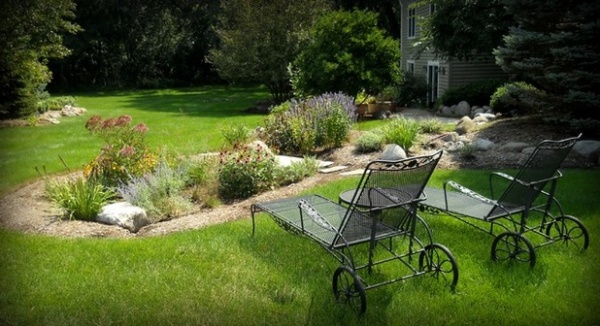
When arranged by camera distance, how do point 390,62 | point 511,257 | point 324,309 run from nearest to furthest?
1. point 324,309
2. point 511,257
3. point 390,62

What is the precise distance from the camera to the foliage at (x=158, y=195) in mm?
6551

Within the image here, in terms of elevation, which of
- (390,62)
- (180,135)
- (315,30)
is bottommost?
(180,135)

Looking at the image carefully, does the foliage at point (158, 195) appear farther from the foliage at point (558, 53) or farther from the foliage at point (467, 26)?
the foliage at point (467, 26)

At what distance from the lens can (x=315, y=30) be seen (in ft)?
56.3

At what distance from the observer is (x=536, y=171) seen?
14.6 feet

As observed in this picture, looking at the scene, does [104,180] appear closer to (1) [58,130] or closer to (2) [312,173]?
(2) [312,173]

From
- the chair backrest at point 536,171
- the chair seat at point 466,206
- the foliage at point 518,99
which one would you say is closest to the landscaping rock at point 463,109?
the foliage at point 518,99

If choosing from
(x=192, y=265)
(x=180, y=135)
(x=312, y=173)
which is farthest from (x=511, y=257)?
(x=180, y=135)

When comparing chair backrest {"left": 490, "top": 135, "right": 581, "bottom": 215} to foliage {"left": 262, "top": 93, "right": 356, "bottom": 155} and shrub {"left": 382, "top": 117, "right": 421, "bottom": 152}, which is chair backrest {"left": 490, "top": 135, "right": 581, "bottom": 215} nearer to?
shrub {"left": 382, "top": 117, "right": 421, "bottom": 152}

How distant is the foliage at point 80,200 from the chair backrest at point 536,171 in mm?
4616

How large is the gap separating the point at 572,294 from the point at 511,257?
2.14ft

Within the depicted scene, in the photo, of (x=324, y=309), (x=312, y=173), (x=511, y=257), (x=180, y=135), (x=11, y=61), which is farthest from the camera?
(x=180, y=135)

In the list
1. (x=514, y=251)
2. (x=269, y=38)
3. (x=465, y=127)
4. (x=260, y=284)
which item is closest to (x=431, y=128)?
(x=465, y=127)

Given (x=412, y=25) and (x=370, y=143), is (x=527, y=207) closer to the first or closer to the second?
(x=370, y=143)
